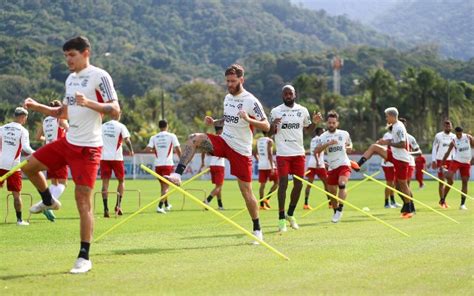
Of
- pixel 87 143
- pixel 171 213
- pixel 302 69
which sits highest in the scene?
pixel 302 69

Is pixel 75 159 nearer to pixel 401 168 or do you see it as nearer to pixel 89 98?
pixel 89 98

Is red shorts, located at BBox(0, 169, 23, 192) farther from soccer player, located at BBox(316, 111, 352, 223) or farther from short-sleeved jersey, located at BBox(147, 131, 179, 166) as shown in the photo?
short-sleeved jersey, located at BBox(147, 131, 179, 166)

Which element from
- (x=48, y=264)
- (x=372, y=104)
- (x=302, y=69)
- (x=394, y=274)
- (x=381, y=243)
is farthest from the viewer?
(x=302, y=69)

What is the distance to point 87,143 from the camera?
1022 cm

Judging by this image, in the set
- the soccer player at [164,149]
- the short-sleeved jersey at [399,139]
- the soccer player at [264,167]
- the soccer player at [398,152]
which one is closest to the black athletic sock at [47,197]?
the soccer player at [398,152]

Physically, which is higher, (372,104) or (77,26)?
(77,26)

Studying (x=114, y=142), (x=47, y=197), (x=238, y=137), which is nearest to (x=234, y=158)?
(x=238, y=137)

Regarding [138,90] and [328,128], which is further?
[138,90]

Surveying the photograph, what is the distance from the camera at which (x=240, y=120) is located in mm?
13312

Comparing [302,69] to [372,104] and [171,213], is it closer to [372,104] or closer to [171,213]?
[372,104]

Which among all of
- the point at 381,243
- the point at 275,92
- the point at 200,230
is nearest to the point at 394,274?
the point at 381,243

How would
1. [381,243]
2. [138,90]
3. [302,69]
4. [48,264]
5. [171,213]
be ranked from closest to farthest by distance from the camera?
[48,264] < [381,243] < [171,213] < [138,90] < [302,69]

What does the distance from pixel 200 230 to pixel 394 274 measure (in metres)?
6.87

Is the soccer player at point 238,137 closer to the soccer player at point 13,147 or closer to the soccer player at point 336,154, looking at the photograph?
the soccer player at point 336,154
